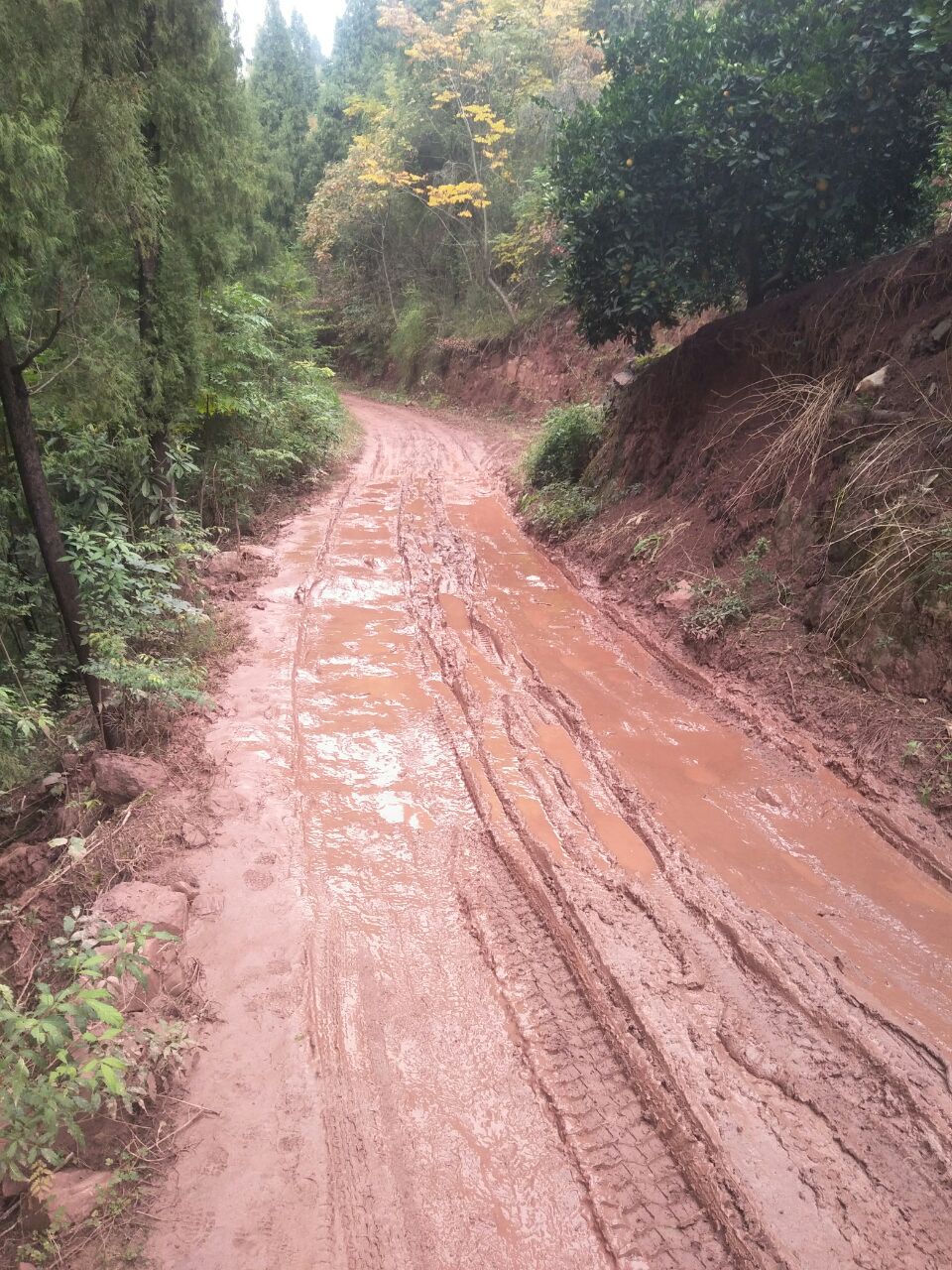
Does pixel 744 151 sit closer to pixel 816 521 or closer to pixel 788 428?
pixel 788 428

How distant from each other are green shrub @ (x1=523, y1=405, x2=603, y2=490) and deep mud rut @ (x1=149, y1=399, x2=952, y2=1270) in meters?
5.84

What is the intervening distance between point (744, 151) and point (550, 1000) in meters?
7.48

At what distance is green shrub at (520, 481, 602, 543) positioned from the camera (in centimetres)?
928

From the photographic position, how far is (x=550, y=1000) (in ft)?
10.00

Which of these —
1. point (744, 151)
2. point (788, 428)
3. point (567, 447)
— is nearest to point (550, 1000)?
point (788, 428)

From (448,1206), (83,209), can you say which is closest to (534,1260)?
(448,1206)

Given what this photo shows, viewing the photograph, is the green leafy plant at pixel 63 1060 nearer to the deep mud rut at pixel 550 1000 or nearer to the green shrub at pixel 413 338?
the deep mud rut at pixel 550 1000

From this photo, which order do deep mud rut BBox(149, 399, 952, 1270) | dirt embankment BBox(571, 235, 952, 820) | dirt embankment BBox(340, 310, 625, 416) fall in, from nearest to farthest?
deep mud rut BBox(149, 399, 952, 1270), dirt embankment BBox(571, 235, 952, 820), dirt embankment BBox(340, 310, 625, 416)

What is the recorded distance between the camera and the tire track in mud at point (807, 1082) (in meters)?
2.27

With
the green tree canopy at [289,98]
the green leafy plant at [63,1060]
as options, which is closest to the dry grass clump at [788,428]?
the green leafy plant at [63,1060]

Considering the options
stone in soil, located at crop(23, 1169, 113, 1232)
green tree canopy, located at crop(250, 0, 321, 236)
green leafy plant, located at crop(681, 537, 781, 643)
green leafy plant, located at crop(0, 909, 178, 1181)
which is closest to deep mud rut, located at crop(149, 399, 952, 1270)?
stone in soil, located at crop(23, 1169, 113, 1232)

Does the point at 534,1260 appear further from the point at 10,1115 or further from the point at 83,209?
the point at 83,209

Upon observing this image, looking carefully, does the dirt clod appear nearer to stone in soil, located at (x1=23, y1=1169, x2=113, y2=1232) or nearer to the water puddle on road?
stone in soil, located at (x1=23, y1=1169, x2=113, y2=1232)

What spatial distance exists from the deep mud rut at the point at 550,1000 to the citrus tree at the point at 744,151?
5.26 metres
